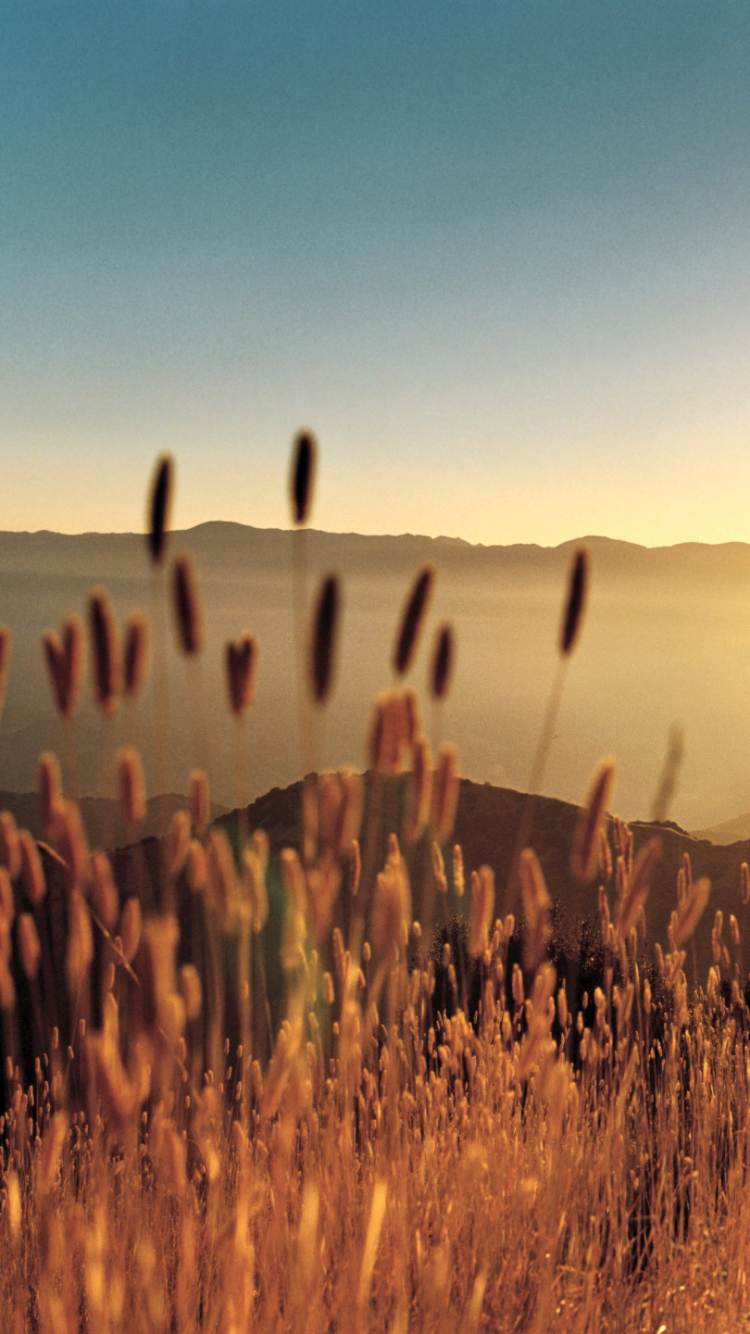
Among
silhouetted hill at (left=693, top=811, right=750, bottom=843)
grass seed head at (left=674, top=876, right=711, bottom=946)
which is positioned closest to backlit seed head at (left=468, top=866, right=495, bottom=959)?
grass seed head at (left=674, top=876, right=711, bottom=946)

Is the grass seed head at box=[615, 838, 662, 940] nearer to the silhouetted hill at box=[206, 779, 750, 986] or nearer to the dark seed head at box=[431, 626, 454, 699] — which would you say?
the dark seed head at box=[431, 626, 454, 699]

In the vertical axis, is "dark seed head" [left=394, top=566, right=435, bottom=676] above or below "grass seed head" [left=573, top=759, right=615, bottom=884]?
above

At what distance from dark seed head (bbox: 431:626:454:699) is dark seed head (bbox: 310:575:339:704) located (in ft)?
0.73

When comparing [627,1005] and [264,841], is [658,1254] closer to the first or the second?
[627,1005]

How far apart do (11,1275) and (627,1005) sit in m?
1.40

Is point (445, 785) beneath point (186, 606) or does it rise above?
beneath

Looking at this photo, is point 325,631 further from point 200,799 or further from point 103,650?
point 200,799

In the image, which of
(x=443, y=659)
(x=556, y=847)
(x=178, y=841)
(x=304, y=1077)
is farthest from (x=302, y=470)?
(x=556, y=847)

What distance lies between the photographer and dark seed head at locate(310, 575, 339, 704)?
96 cm

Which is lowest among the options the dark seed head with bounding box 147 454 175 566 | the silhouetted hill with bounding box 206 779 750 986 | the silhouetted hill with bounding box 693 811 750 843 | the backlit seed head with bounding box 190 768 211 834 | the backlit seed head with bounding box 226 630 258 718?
the silhouetted hill with bounding box 693 811 750 843

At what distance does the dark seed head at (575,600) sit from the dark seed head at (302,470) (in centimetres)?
32

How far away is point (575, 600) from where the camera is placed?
113 cm

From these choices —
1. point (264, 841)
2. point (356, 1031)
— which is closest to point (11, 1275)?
point (356, 1031)

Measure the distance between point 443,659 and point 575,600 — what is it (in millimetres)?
170
